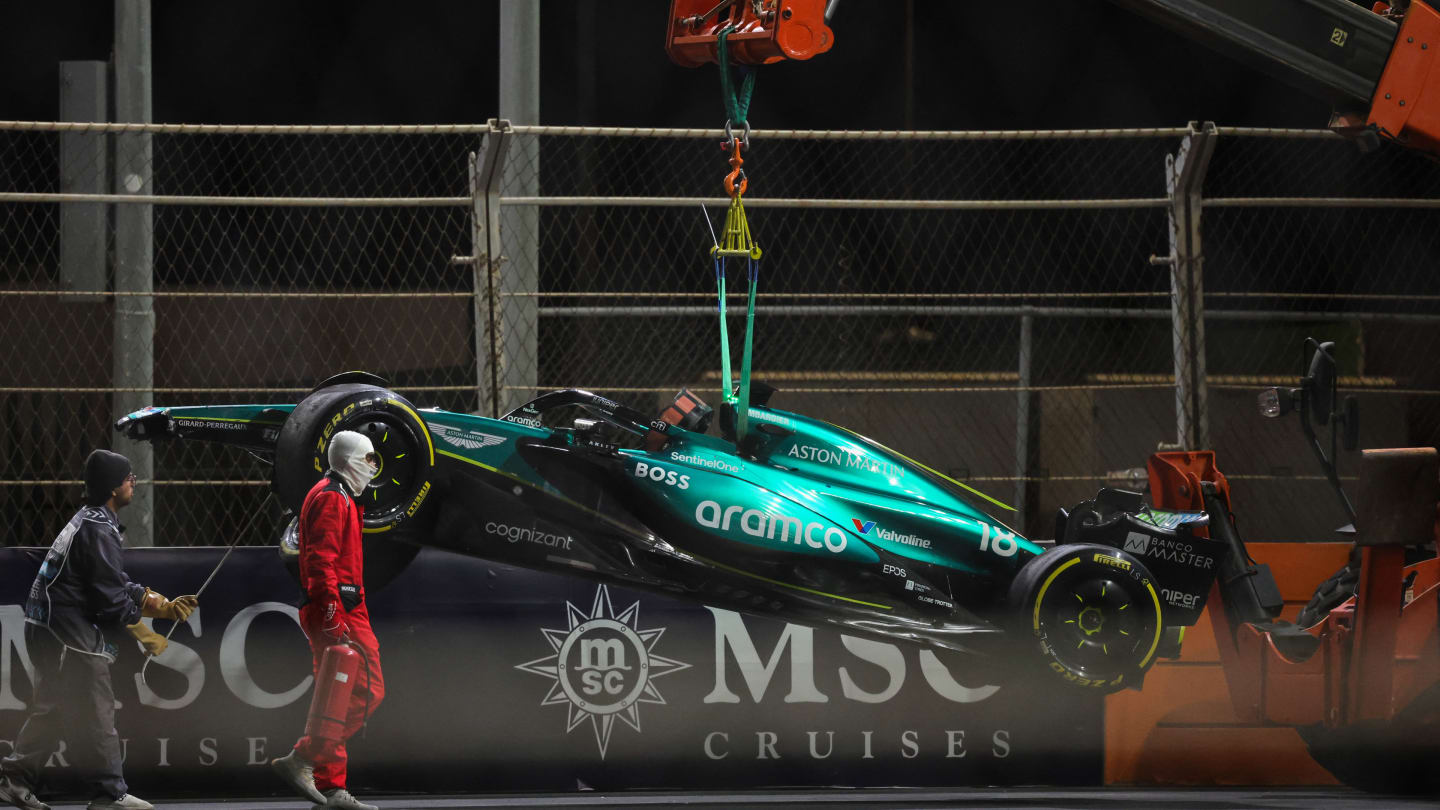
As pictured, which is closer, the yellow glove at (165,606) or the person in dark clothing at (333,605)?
the person in dark clothing at (333,605)

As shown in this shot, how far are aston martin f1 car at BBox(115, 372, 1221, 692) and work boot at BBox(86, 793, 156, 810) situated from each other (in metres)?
1.76

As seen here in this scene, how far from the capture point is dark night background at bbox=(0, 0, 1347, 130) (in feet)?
33.6

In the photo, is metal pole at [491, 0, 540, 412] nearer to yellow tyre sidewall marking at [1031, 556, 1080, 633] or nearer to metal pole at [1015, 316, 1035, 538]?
metal pole at [1015, 316, 1035, 538]

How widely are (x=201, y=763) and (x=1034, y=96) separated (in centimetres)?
663

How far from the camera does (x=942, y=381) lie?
8031mm

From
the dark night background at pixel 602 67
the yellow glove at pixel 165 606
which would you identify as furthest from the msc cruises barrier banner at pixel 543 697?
the dark night background at pixel 602 67

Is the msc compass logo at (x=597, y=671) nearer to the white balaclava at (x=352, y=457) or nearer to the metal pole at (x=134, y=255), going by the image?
the metal pole at (x=134, y=255)

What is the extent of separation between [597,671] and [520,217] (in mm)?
2095

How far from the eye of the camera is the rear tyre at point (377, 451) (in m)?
4.88

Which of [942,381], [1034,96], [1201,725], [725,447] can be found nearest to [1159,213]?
[1034,96]

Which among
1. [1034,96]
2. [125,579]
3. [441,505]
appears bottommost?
[125,579]

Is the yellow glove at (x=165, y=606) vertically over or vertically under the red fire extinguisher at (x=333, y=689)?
over

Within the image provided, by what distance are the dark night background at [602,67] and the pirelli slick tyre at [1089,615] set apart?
5.70m

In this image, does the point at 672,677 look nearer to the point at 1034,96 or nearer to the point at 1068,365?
the point at 1068,365
